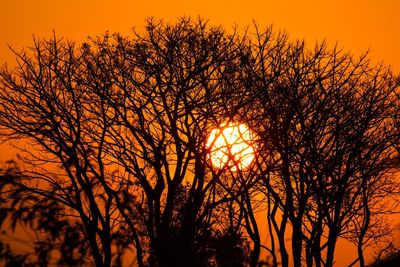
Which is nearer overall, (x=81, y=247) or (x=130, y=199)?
(x=81, y=247)

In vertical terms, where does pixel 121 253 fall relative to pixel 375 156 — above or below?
below

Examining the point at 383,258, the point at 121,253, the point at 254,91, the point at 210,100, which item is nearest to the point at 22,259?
the point at 121,253

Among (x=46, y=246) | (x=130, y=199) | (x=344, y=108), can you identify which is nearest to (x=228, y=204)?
(x=130, y=199)

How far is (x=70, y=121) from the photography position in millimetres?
20094

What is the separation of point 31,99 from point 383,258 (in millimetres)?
26433

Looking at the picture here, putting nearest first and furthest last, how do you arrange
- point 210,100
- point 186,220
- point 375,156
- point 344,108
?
point 186,220 < point 210,100 < point 344,108 < point 375,156

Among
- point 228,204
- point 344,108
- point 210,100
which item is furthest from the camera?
point 228,204

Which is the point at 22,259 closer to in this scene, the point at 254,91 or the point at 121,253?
the point at 121,253

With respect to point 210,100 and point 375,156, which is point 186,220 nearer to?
point 210,100

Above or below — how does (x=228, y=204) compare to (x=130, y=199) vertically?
above

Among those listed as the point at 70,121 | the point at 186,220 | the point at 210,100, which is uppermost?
the point at 210,100

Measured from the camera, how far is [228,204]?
93.6ft

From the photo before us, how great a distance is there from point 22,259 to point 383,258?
82.2ft

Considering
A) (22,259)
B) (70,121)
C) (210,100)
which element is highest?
(210,100)
